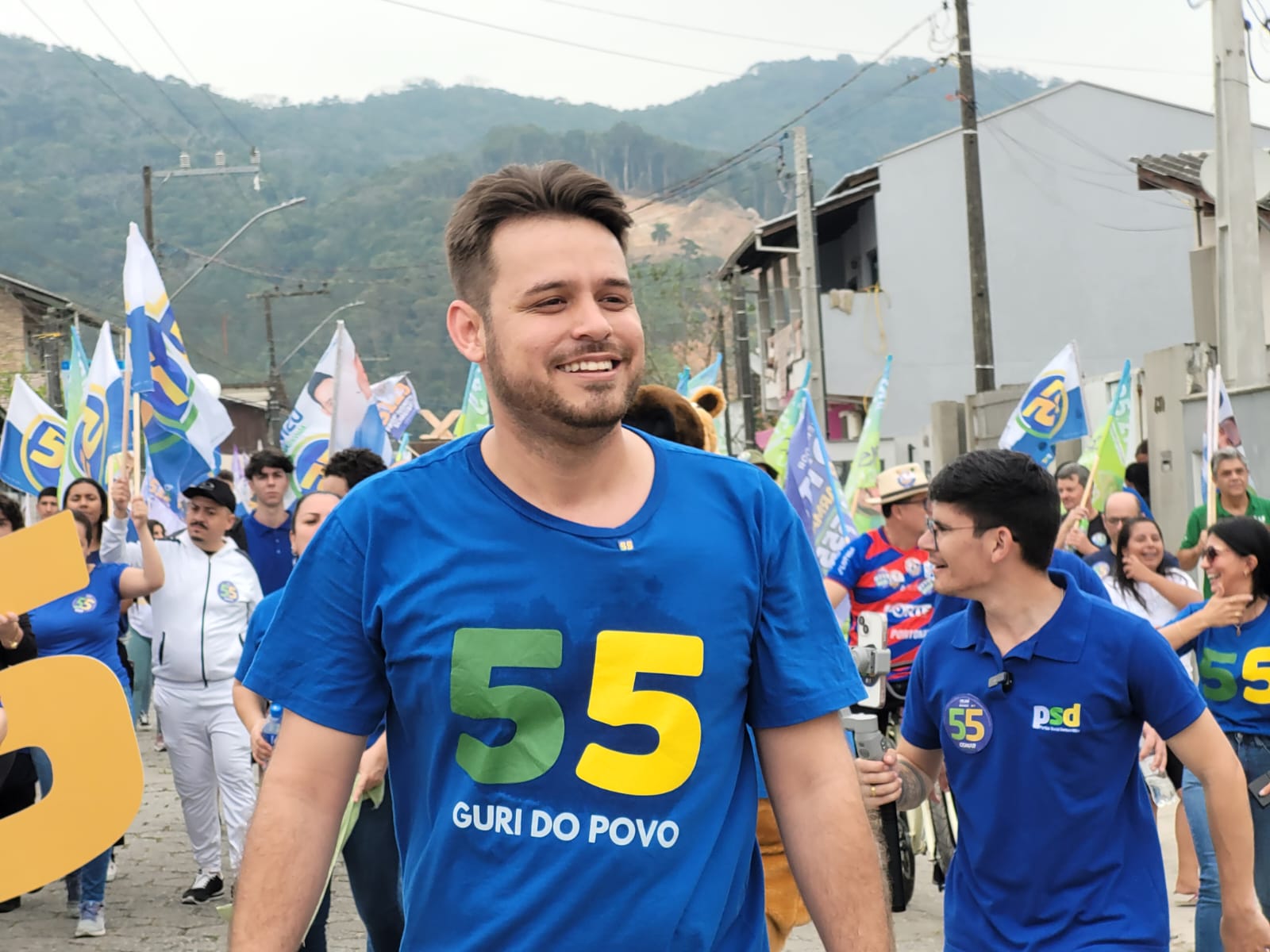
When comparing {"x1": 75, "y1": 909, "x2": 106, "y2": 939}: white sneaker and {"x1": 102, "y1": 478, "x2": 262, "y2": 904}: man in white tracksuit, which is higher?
{"x1": 102, "y1": 478, "x2": 262, "y2": 904}: man in white tracksuit

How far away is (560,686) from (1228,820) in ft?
7.26

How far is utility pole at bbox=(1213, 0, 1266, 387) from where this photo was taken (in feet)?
45.5

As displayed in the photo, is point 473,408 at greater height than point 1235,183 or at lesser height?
lesser

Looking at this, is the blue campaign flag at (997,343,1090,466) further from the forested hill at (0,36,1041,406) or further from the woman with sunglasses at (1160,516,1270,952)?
the forested hill at (0,36,1041,406)

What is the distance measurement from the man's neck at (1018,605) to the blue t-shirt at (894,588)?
153 inches

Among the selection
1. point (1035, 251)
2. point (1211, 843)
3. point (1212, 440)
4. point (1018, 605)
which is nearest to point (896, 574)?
point (1212, 440)

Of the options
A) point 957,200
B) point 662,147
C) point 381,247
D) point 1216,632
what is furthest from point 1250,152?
point 662,147

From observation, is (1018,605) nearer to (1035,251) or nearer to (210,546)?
(210,546)

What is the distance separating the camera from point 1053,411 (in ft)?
43.2

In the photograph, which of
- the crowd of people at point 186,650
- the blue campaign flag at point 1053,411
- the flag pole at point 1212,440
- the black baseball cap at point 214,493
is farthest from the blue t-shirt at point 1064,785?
the blue campaign flag at point 1053,411

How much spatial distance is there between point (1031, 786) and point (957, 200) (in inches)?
1393

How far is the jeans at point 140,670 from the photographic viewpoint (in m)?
14.6

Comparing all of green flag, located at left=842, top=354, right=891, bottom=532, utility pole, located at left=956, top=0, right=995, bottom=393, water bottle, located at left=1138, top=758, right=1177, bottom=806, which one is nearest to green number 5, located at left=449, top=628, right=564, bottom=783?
water bottle, located at left=1138, top=758, right=1177, bottom=806

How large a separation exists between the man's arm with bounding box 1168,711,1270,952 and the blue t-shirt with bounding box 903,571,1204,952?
5 cm
